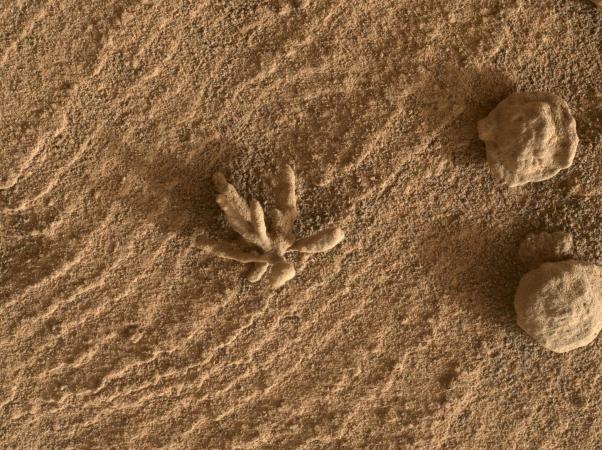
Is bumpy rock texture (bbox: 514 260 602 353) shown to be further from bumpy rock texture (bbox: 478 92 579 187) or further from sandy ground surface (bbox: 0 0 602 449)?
bumpy rock texture (bbox: 478 92 579 187)

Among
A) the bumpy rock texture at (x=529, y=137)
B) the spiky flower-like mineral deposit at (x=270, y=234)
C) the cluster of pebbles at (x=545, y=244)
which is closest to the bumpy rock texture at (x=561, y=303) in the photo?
the cluster of pebbles at (x=545, y=244)

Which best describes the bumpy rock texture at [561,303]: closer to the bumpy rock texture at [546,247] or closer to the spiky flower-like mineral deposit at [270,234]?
the bumpy rock texture at [546,247]

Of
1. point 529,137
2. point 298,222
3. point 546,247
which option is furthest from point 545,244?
point 298,222

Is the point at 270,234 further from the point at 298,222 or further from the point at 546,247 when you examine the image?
the point at 546,247

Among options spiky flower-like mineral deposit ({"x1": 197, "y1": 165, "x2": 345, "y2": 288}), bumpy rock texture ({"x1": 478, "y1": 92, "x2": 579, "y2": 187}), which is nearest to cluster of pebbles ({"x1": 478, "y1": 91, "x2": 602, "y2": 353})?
bumpy rock texture ({"x1": 478, "y1": 92, "x2": 579, "y2": 187})

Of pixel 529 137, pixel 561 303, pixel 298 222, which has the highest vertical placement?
pixel 298 222

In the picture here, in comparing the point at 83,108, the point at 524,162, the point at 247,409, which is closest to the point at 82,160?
the point at 83,108
